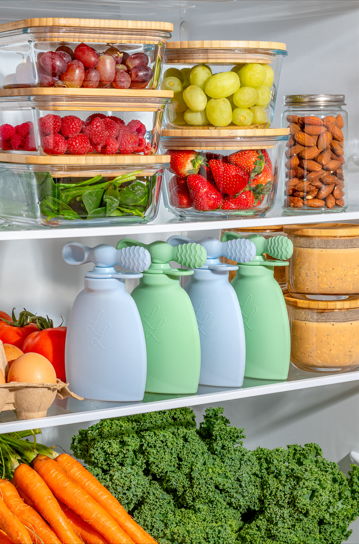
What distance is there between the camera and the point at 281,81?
1.52 m

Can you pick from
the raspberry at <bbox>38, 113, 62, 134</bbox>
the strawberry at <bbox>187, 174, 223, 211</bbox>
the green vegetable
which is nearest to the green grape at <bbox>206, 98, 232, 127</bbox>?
the strawberry at <bbox>187, 174, 223, 211</bbox>

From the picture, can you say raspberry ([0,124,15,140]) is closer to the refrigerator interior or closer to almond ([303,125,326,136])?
the refrigerator interior

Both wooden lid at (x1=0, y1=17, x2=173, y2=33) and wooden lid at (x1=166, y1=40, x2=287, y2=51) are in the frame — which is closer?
wooden lid at (x1=0, y1=17, x2=173, y2=33)

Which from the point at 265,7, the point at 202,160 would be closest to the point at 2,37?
the point at 202,160

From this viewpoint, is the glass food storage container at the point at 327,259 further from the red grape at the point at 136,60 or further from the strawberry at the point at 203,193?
the red grape at the point at 136,60

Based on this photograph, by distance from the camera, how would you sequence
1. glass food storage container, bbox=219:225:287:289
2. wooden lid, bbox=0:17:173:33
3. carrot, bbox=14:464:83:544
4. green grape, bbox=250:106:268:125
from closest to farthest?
wooden lid, bbox=0:17:173:33, carrot, bbox=14:464:83:544, green grape, bbox=250:106:268:125, glass food storage container, bbox=219:225:287:289

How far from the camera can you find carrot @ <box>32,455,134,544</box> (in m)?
1.13

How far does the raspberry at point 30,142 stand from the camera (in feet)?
3.43

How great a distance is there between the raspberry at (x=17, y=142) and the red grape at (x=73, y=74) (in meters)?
0.12

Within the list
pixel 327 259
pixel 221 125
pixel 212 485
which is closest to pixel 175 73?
pixel 221 125

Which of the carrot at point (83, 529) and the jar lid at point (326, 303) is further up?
the jar lid at point (326, 303)

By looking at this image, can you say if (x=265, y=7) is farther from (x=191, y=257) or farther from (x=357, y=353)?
(x=357, y=353)

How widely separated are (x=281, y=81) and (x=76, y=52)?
0.66 m

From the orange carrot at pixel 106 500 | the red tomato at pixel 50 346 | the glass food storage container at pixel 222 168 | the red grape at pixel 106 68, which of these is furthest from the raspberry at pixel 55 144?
the orange carrot at pixel 106 500
